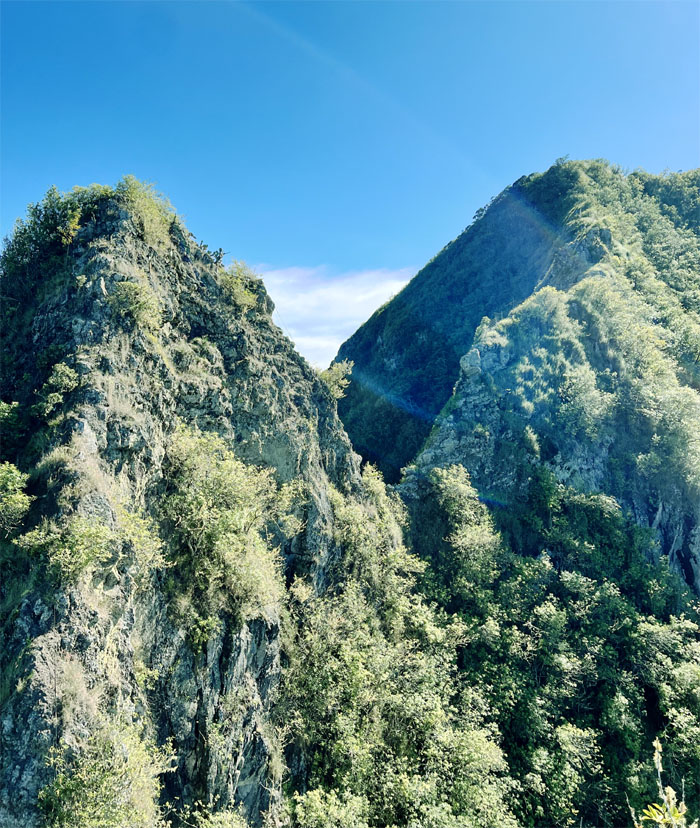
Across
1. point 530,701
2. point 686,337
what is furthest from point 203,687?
point 686,337

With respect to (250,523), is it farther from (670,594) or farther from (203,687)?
(670,594)

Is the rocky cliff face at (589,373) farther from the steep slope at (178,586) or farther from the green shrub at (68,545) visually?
the green shrub at (68,545)

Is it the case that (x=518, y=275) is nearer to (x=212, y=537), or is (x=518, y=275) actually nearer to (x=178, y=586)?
(x=212, y=537)

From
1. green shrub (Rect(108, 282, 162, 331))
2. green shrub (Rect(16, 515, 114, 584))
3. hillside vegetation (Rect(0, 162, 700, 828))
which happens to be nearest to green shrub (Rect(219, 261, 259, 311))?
hillside vegetation (Rect(0, 162, 700, 828))

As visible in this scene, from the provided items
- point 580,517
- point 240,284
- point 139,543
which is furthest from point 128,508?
point 580,517

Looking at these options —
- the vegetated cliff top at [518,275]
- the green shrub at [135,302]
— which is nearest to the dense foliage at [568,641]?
the vegetated cliff top at [518,275]

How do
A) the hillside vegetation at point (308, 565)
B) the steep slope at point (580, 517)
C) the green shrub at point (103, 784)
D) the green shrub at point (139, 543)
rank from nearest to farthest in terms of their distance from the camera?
the green shrub at point (103, 784), the hillside vegetation at point (308, 565), the green shrub at point (139, 543), the steep slope at point (580, 517)

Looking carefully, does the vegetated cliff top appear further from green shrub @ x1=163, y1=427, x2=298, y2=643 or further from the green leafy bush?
green shrub @ x1=163, y1=427, x2=298, y2=643
